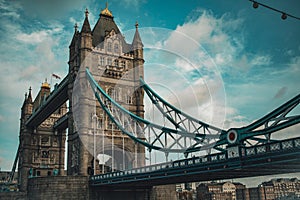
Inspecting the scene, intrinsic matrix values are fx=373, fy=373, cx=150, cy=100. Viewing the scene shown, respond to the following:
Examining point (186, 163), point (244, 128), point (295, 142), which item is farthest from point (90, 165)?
point (295, 142)

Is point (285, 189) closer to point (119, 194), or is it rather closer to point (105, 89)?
point (105, 89)

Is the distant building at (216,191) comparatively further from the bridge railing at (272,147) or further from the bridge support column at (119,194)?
the bridge railing at (272,147)

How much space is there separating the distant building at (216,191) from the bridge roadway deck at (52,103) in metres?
72.0

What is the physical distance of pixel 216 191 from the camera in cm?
14100

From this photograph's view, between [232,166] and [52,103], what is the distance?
40.9m

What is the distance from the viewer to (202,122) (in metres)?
37.0

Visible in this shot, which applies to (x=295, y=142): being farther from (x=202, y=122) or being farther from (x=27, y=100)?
(x=27, y=100)

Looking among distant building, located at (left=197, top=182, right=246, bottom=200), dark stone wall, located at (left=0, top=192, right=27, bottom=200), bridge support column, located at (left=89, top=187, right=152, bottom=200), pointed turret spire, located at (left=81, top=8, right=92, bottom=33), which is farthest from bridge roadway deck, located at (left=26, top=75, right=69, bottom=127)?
distant building, located at (left=197, top=182, right=246, bottom=200)

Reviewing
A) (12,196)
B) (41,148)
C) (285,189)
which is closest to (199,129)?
(12,196)

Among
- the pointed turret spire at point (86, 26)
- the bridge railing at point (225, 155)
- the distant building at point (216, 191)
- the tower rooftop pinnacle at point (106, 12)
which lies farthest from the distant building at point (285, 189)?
the bridge railing at point (225, 155)

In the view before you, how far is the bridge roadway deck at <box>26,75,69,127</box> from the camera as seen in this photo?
54094 millimetres

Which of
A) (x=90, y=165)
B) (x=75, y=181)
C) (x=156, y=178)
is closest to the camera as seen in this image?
(x=156, y=178)

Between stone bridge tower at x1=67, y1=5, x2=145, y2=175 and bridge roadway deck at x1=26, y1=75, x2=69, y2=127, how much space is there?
3.70m

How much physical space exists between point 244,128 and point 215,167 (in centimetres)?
378
